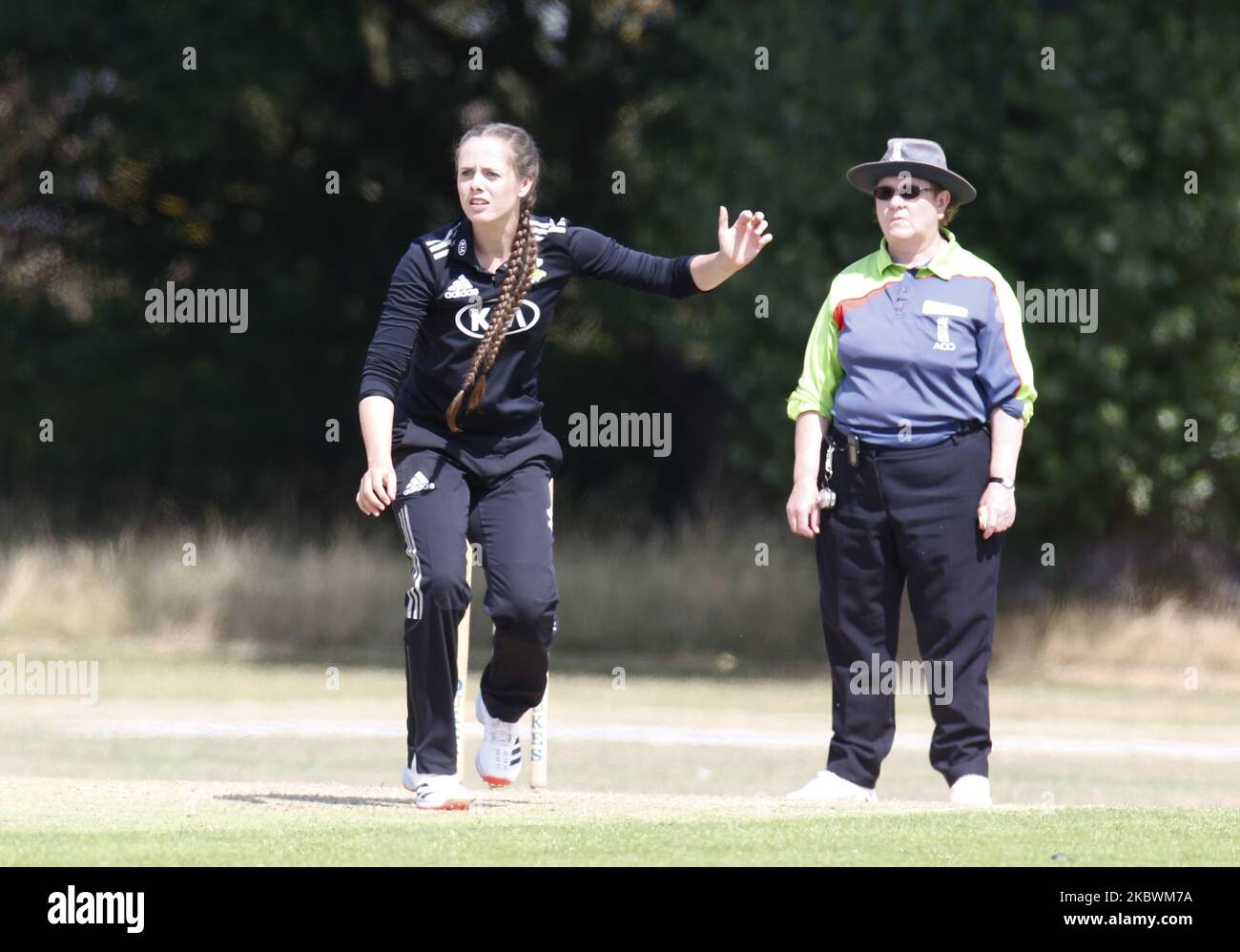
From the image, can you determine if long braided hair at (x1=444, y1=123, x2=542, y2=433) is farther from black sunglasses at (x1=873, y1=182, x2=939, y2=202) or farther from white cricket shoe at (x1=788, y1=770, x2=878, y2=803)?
white cricket shoe at (x1=788, y1=770, x2=878, y2=803)

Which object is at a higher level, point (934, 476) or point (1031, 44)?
point (1031, 44)

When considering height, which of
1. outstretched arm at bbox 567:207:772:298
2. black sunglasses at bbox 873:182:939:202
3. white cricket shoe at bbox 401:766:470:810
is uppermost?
black sunglasses at bbox 873:182:939:202

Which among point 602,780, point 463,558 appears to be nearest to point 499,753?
point 463,558

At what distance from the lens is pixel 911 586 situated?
319 inches

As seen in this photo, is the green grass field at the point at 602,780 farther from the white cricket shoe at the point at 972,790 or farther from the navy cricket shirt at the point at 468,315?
the navy cricket shirt at the point at 468,315

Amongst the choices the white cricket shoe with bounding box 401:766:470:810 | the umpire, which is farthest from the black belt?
the white cricket shoe with bounding box 401:766:470:810

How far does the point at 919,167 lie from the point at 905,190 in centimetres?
10

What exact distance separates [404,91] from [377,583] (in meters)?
7.48

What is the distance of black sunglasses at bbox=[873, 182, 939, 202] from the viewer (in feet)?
26.8

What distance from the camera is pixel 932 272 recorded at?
812 cm

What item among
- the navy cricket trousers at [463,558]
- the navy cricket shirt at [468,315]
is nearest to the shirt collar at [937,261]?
the navy cricket shirt at [468,315]

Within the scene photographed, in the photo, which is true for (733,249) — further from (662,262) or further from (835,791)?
(835,791)

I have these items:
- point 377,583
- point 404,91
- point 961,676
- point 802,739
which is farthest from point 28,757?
point 404,91
